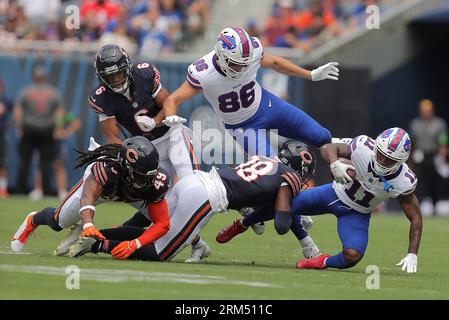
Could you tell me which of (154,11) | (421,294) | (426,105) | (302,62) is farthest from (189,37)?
(421,294)

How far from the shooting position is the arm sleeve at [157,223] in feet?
Result: 27.9

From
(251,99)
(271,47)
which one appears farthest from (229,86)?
(271,47)

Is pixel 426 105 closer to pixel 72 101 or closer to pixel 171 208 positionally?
pixel 72 101

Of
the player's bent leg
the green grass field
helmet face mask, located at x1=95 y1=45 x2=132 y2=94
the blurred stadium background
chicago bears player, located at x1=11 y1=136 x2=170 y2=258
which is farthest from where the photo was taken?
the blurred stadium background

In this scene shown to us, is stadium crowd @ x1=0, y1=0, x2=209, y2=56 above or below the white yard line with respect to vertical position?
above

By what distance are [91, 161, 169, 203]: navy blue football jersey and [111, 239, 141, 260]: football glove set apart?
36 cm

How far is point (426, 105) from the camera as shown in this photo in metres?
18.7

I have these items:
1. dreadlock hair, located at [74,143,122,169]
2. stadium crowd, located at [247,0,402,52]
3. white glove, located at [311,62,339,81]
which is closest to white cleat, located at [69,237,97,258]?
dreadlock hair, located at [74,143,122,169]

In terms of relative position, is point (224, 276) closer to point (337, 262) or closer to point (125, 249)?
point (125, 249)

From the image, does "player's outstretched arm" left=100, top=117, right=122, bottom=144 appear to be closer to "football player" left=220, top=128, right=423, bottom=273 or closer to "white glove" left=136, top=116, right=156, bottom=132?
"white glove" left=136, top=116, right=156, bottom=132

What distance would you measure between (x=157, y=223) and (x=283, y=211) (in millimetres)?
1037

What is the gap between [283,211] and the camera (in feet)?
28.6

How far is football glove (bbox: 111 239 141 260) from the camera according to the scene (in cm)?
846
